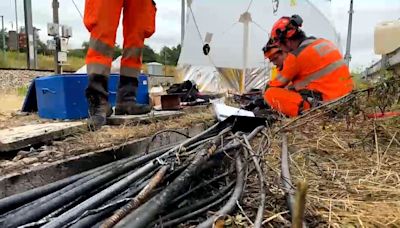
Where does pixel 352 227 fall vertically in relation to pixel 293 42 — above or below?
below

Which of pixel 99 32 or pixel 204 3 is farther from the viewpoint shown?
pixel 204 3

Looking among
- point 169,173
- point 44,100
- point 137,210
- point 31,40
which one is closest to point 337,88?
point 44,100

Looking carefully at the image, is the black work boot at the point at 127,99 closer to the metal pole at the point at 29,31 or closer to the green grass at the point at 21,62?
the metal pole at the point at 29,31

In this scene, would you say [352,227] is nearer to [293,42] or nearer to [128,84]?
[128,84]

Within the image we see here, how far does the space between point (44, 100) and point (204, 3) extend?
4.48 m

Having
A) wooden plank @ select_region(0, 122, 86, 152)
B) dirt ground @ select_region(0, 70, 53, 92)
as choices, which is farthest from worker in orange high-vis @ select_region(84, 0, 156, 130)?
dirt ground @ select_region(0, 70, 53, 92)

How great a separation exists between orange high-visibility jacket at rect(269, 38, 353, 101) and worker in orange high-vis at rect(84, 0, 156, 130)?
138cm

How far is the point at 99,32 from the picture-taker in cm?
250

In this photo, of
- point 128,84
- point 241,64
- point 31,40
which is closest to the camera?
point 128,84

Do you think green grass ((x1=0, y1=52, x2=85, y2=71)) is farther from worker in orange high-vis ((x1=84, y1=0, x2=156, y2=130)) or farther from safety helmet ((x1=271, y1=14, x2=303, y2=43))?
worker in orange high-vis ((x1=84, y1=0, x2=156, y2=130))

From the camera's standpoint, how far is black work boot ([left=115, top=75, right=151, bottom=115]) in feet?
9.51

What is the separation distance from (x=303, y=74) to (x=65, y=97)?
202cm

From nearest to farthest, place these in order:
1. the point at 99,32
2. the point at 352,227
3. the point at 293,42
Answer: the point at 352,227 < the point at 99,32 < the point at 293,42

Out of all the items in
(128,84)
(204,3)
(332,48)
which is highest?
(204,3)
